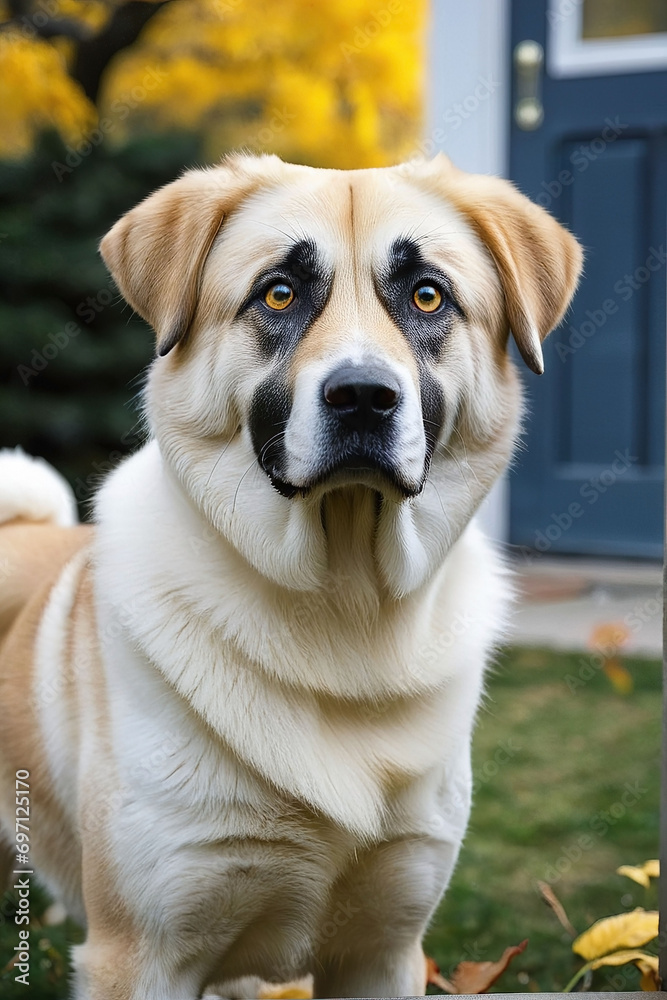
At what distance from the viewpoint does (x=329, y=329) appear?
163 cm

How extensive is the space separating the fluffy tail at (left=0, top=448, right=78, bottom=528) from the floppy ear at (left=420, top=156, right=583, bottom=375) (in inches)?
48.5

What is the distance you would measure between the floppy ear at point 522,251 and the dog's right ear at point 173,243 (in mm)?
335

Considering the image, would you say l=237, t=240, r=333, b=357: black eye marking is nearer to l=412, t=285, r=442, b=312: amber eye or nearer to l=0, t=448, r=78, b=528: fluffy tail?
l=412, t=285, r=442, b=312: amber eye

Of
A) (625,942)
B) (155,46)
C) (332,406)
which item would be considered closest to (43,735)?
(332,406)

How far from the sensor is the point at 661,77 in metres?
4.98

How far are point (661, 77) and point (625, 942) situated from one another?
4152mm

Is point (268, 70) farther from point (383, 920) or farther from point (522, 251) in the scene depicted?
point (383, 920)

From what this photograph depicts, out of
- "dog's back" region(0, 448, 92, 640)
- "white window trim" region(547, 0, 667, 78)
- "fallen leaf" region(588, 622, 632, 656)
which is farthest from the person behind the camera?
"white window trim" region(547, 0, 667, 78)

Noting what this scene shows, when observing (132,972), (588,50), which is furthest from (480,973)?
(588,50)

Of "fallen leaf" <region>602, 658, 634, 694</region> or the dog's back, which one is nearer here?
Result: the dog's back

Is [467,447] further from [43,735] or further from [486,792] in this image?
[486,792]

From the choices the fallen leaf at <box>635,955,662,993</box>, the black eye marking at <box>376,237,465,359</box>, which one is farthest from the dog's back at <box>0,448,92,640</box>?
Result: the fallen leaf at <box>635,955,662,993</box>

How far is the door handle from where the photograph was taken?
5.08 m

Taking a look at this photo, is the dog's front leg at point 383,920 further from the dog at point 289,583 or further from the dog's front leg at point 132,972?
the dog's front leg at point 132,972
